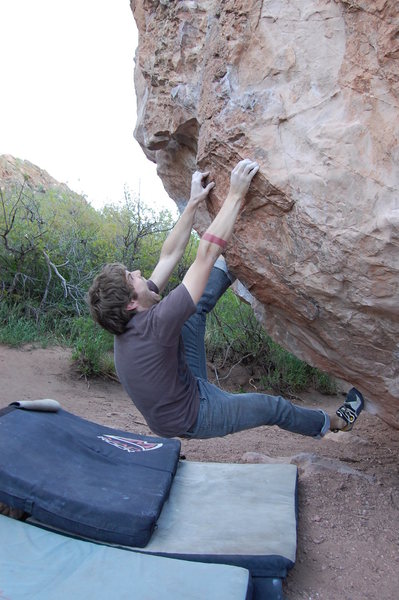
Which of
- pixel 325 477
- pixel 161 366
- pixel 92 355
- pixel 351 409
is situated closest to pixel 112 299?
pixel 161 366

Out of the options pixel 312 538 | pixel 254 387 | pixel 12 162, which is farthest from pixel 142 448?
pixel 12 162

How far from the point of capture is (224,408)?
286 centimetres

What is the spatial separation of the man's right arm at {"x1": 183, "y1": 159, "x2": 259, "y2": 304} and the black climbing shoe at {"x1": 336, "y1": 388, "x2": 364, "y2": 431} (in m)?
1.29

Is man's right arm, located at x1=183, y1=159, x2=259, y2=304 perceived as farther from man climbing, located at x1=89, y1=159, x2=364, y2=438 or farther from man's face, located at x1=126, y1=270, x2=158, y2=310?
man's face, located at x1=126, y1=270, x2=158, y2=310

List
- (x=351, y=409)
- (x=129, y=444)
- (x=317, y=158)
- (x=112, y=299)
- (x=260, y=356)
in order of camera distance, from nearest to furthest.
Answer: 1. (x=317, y=158)
2. (x=112, y=299)
3. (x=351, y=409)
4. (x=129, y=444)
5. (x=260, y=356)

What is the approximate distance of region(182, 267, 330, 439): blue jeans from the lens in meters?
2.85

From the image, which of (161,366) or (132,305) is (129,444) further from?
(132,305)

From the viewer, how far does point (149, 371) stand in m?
2.68

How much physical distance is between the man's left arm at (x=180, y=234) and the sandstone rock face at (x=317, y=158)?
0.07 metres

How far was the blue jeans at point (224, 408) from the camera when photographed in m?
2.85

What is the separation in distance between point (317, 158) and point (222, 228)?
52 centimetres

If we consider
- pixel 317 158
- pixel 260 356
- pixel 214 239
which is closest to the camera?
pixel 317 158

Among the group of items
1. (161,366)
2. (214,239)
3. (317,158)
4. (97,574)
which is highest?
(317,158)

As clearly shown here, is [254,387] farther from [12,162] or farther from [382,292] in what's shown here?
[12,162]
